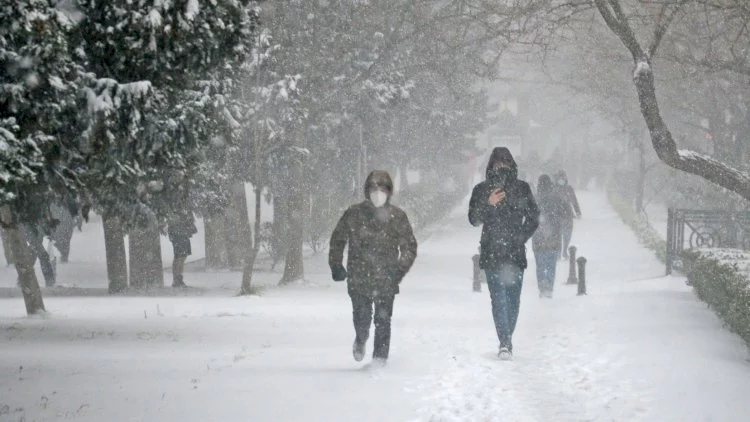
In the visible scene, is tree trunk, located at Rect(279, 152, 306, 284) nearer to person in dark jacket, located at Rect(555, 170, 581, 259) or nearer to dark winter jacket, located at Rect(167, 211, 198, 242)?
dark winter jacket, located at Rect(167, 211, 198, 242)

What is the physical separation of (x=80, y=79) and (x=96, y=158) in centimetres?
128

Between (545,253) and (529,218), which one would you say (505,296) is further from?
(545,253)

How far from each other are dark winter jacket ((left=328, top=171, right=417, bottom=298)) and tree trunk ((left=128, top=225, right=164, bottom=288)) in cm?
993

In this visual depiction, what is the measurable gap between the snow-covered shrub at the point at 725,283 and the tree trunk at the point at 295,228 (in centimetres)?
804

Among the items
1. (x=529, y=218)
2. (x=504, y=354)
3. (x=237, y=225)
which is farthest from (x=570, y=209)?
(x=504, y=354)

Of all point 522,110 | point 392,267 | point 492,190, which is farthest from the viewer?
point 522,110

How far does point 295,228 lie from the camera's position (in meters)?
18.4

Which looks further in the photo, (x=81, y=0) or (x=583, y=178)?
(x=583, y=178)

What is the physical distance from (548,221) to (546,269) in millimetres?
787

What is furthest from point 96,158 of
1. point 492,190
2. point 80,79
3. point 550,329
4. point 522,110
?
point 522,110

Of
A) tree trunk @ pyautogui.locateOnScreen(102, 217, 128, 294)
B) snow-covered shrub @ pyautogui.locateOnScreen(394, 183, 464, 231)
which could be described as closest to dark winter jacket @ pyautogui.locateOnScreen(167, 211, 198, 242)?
tree trunk @ pyautogui.locateOnScreen(102, 217, 128, 294)

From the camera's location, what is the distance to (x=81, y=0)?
6.29 metres


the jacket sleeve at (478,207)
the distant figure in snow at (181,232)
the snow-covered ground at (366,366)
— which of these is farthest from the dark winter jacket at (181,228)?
the jacket sleeve at (478,207)

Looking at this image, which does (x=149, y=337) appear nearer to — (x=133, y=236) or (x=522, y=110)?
(x=133, y=236)
